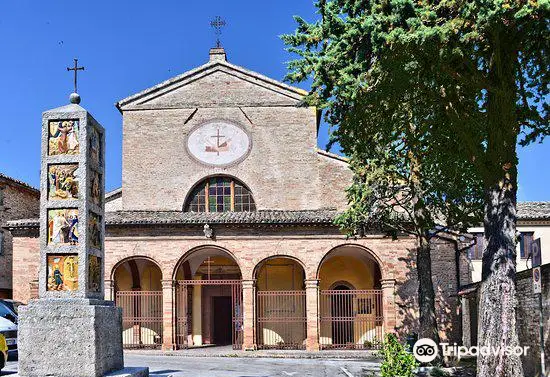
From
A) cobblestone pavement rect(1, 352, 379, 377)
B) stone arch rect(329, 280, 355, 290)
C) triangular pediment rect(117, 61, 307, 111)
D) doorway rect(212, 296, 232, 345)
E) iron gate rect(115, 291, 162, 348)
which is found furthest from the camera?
doorway rect(212, 296, 232, 345)

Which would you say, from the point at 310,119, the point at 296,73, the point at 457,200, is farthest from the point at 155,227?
the point at 296,73

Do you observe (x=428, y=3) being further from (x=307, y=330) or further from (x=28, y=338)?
(x=307, y=330)

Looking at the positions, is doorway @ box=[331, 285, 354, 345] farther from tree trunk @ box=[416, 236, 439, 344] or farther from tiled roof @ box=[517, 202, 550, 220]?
tiled roof @ box=[517, 202, 550, 220]

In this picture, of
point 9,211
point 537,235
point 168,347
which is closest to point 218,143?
point 168,347

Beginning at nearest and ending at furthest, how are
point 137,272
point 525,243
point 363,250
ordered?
point 363,250 → point 137,272 → point 525,243

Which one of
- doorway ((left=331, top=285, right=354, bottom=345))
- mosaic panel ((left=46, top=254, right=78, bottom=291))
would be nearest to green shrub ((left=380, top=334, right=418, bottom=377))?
mosaic panel ((left=46, top=254, right=78, bottom=291))

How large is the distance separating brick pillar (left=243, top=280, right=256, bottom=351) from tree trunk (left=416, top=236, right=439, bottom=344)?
7.14 metres

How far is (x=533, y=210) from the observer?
2966 cm

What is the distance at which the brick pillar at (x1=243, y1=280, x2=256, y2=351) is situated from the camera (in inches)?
882

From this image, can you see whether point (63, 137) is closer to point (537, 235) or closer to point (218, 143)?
point (218, 143)

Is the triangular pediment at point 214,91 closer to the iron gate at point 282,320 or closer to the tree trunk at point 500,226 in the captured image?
the iron gate at point 282,320

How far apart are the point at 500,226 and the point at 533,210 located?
20.3 metres

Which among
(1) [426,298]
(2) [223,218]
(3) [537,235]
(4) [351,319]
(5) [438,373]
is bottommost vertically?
(5) [438,373]

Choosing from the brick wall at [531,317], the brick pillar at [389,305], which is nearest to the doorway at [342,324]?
the brick pillar at [389,305]
